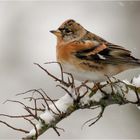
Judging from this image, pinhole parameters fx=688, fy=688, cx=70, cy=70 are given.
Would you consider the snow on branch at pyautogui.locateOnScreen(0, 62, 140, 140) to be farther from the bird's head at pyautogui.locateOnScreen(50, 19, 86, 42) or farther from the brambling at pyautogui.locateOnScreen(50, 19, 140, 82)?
the bird's head at pyautogui.locateOnScreen(50, 19, 86, 42)

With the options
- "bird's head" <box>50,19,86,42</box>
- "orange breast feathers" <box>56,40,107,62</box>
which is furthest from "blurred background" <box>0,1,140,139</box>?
"orange breast feathers" <box>56,40,107,62</box>

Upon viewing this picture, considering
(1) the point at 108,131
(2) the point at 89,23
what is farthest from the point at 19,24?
(1) the point at 108,131

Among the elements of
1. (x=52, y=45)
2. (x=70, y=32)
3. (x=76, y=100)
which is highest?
(x=70, y=32)

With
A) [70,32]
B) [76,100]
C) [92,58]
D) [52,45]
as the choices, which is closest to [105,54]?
[92,58]

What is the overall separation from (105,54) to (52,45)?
4666 millimetres

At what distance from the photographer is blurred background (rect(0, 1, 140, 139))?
7703 mm

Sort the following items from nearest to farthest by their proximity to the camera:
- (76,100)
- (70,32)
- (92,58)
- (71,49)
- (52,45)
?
1. (76,100)
2. (92,58)
3. (71,49)
4. (70,32)
5. (52,45)

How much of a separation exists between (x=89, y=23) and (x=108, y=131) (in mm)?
1960

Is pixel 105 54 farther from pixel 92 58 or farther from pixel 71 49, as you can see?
pixel 71 49

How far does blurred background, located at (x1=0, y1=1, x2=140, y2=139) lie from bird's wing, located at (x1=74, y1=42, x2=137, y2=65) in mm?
3104

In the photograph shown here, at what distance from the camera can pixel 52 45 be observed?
8.75 metres

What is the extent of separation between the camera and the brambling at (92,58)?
4.02 meters

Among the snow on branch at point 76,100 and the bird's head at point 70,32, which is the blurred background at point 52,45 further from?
the snow on branch at point 76,100

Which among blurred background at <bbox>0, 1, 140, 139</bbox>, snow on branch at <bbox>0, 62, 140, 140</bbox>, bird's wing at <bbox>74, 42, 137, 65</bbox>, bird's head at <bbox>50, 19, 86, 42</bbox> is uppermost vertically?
bird's head at <bbox>50, 19, 86, 42</bbox>
